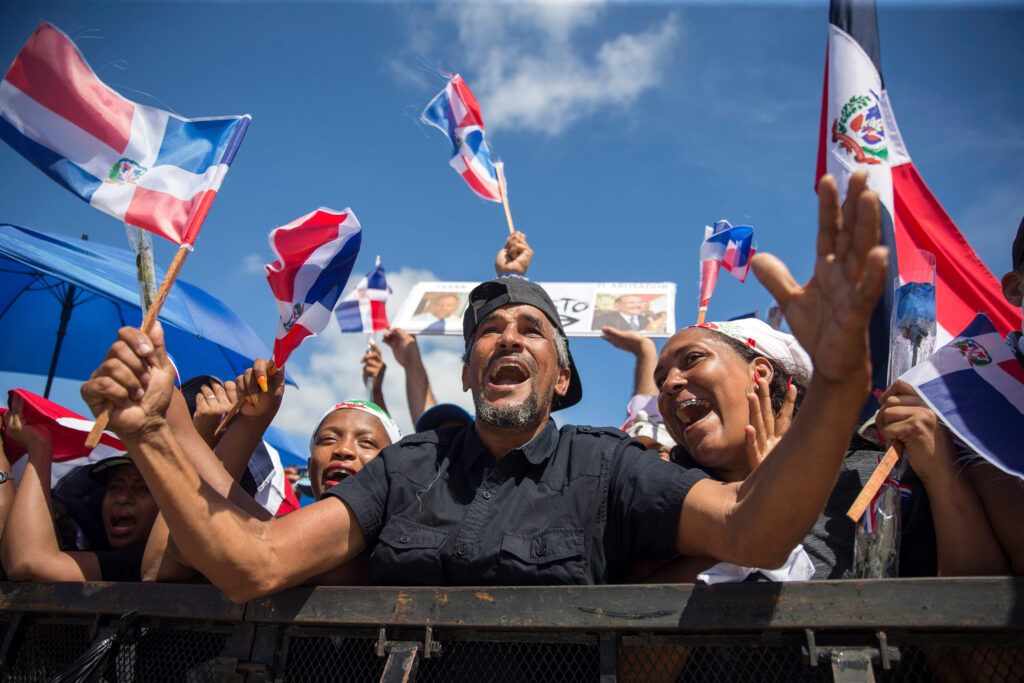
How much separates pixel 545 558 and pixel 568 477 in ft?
1.15

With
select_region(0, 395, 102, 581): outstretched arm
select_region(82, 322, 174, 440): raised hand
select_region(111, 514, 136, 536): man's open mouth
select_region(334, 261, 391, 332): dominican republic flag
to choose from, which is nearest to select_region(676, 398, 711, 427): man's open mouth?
select_region(82, 322, 174, 440): raised hand

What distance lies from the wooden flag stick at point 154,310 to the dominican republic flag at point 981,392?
7.36 ft

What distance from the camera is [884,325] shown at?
8.30ft

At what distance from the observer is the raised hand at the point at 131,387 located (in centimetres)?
186

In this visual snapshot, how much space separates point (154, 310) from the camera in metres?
2.19

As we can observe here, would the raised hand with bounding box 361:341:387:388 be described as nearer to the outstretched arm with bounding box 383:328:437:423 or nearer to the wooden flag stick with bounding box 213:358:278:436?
the outstretched arm with bounding box 383:328:437:423

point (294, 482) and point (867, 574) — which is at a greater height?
point (294, 482)

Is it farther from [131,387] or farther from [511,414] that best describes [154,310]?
[511,414]

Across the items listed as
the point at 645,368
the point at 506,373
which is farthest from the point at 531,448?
the point at 645,368

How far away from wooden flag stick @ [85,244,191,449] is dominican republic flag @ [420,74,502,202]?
125 inches

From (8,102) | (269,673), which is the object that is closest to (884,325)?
(269,673)

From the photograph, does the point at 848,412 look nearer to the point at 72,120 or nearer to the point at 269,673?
the point at 269,673

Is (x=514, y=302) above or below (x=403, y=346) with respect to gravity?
below

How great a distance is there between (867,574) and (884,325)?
3.37ft
